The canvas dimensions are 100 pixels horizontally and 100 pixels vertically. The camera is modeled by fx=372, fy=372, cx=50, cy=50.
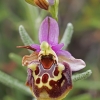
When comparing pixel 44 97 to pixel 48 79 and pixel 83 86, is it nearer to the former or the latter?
pixel 48 79

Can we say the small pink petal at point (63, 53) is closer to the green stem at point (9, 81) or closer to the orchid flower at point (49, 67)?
the orchid flower at point (49, 67)

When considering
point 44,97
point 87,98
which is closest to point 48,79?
point 44,97

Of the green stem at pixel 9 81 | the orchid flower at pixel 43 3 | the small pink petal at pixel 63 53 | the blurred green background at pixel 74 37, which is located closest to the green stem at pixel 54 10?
the orchid flower at pixel 43 3

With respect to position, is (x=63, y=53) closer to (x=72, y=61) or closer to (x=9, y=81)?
(x=72, y=61)

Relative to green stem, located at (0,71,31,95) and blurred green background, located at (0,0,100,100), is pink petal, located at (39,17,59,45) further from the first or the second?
blurred green background, located at (0,0,100,100)

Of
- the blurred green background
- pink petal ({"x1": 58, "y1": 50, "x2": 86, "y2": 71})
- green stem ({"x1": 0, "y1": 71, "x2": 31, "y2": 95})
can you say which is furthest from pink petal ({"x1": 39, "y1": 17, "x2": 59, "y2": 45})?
the blurred green background

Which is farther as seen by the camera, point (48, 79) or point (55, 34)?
point (55, 34)
